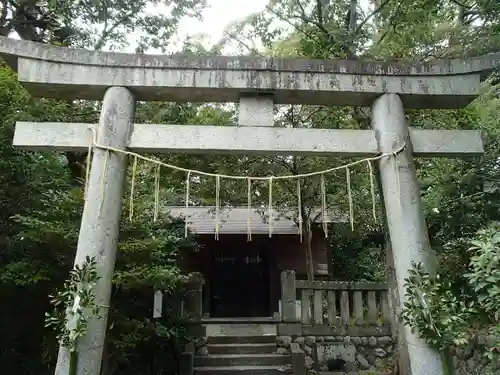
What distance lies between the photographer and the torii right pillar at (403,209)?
14.2 feet

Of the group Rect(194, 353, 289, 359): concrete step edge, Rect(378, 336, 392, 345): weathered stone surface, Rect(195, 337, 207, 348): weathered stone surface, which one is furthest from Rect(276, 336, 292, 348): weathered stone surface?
Rect(378, 336, 392, 345): weathered stone surface

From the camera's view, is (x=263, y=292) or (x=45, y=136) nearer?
(x=45, y=136)

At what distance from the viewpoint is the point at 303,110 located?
1021 centimetres

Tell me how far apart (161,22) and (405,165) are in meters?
8.88

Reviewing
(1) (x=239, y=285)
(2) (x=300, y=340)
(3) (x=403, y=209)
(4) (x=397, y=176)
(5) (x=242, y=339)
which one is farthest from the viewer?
(1) (x=239, y=285)

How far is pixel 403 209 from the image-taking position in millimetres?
4723

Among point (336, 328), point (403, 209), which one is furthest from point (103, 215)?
point (336, 328)

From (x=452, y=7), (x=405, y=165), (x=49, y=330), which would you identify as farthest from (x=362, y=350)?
(x=452, y=7)

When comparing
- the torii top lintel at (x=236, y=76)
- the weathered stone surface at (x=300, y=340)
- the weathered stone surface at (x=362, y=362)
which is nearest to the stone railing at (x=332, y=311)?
the weathered stone surface at (x=300, y=340)

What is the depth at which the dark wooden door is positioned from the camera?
48.4 ft

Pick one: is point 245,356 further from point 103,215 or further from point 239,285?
point 239,285

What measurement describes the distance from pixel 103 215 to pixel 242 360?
5.01m

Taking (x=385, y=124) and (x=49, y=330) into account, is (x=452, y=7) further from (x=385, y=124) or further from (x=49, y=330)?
(x=49, y=330)

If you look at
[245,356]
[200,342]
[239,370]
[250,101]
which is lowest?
[239,370]
